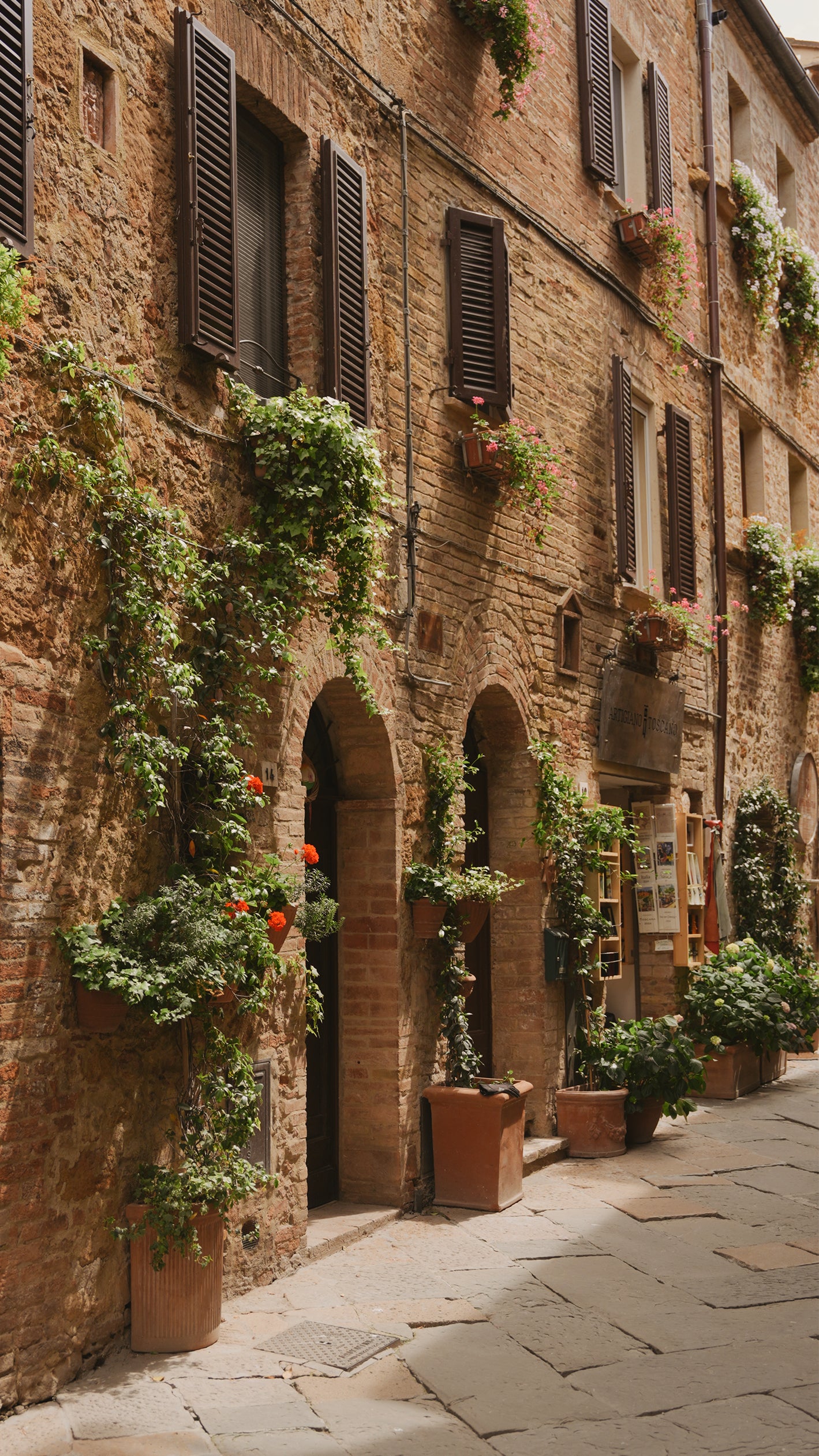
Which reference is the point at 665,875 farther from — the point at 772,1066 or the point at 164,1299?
the point at 164,1299

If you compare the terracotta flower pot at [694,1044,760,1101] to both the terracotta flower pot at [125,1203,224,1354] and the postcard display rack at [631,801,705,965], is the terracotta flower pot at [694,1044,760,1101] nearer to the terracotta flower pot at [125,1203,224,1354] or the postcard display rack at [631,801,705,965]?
the postcard display rack at [631,801,705,965]

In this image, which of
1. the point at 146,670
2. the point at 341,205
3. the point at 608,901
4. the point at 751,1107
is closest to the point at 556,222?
the point at 341,205

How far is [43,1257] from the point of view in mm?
4383

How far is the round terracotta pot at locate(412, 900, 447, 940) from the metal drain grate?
2191mm

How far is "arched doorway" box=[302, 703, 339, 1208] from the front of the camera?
6750 millimetres

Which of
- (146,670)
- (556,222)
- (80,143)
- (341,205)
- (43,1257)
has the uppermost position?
(556,222)

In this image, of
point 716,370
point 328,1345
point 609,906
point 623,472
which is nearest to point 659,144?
point 716,370

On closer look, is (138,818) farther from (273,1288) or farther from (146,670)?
(273,1288)

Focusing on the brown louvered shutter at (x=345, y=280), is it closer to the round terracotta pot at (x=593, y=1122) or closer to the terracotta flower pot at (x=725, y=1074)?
the round terracotta pot at (x=593, y=1122)

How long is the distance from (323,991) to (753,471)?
8603 millimetres

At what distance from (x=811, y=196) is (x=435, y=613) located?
1126 cm

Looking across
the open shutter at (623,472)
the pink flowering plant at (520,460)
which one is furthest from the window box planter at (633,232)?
the pink flowering plant at (520,460)

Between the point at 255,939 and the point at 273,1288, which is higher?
the point at 255,939

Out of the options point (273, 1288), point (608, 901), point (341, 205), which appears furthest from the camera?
point (608, 901)
